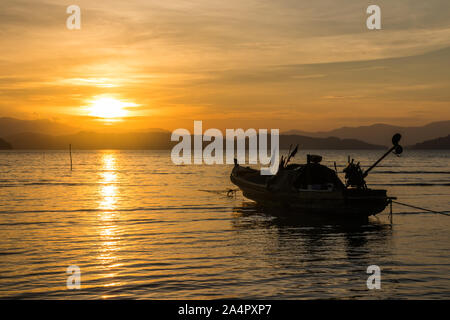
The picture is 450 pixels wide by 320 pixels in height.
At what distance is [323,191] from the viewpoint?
97.2 ft

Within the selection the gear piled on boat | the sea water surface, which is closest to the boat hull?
the gear piled on boat

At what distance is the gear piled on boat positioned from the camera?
2833 cm

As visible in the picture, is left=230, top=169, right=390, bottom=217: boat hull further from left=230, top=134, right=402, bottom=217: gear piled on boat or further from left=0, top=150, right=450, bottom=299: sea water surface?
left=0, top=150, right=450, bottom=299: sea water surface

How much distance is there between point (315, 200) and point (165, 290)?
18188mm

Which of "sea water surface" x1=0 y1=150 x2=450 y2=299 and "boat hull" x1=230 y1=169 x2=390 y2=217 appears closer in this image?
"sea water surface" x1=0 y1=150 x2=450 y2=299

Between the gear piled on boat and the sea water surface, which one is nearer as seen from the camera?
the sea water surface

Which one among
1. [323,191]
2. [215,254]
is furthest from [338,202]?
[215,254]

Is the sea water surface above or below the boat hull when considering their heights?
below

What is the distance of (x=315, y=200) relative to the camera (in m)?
30.0

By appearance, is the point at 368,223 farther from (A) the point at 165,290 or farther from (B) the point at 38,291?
(B) the point at 38,291

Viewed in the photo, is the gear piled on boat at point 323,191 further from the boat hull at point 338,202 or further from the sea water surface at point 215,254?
the sea water surface at point 215,254
